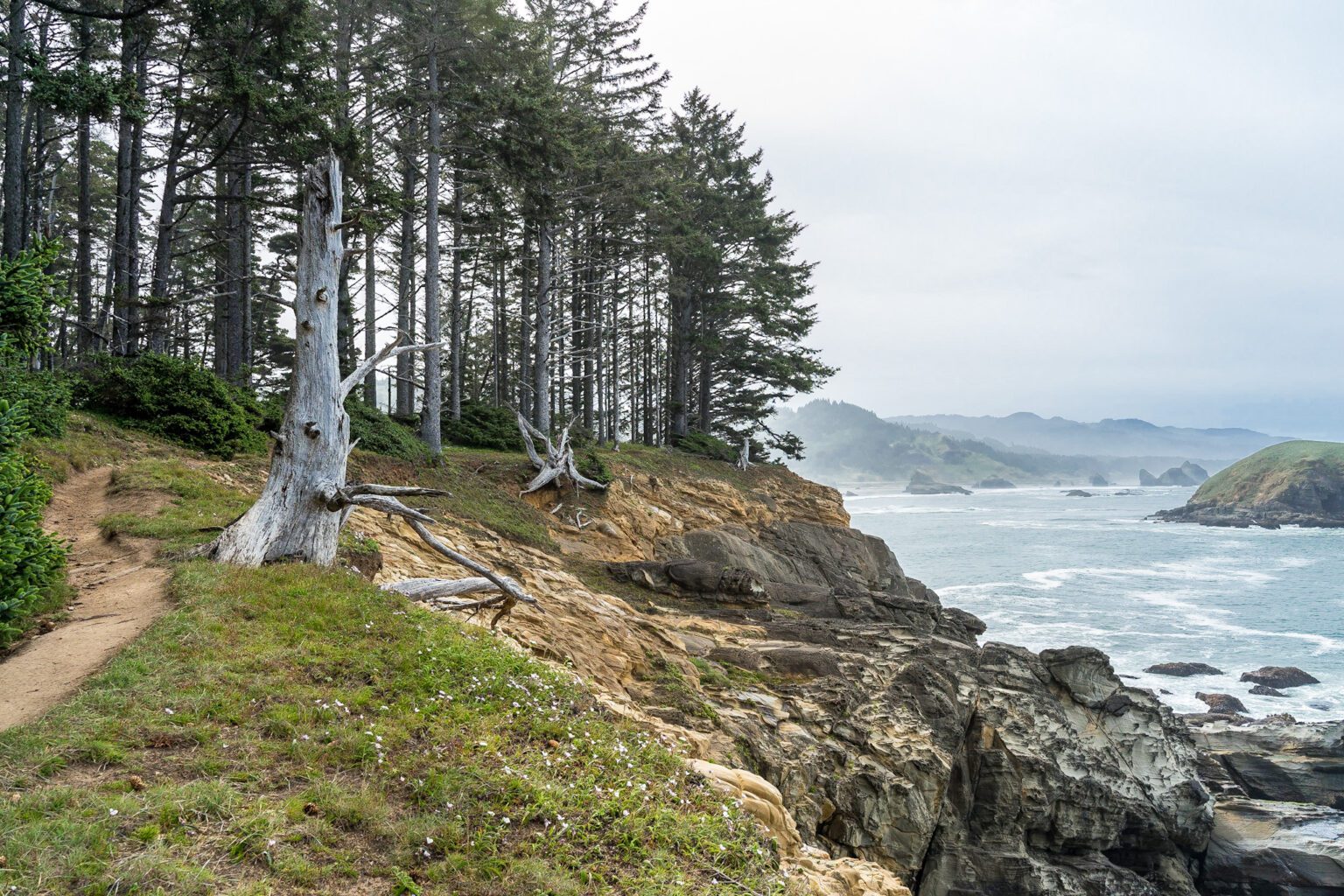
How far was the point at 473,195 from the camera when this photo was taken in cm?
2542

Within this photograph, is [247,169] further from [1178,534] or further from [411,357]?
[1178,534]

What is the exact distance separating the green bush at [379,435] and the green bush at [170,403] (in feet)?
9.13

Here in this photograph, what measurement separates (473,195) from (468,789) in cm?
2429

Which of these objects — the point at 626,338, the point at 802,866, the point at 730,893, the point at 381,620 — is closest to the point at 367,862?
the point at 730,893

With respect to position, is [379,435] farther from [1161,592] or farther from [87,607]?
[1161,592]

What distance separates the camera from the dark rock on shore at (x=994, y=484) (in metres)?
183

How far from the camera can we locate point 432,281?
19.6 m

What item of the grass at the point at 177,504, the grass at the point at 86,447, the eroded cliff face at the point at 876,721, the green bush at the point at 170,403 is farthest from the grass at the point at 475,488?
the grass at the point at 86,447

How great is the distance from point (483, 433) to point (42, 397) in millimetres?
13683

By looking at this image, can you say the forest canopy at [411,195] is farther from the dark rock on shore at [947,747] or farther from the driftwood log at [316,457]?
the dark rock on shore at [947,747]

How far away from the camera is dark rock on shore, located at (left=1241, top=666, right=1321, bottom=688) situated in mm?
27797

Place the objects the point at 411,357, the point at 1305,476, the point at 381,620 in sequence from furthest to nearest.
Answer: the point at 1305,476 → the point at 411,357 → the point at 381,620

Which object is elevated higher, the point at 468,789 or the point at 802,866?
the point at 468,789

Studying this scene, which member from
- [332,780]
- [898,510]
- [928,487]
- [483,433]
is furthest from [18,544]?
[928,487]
